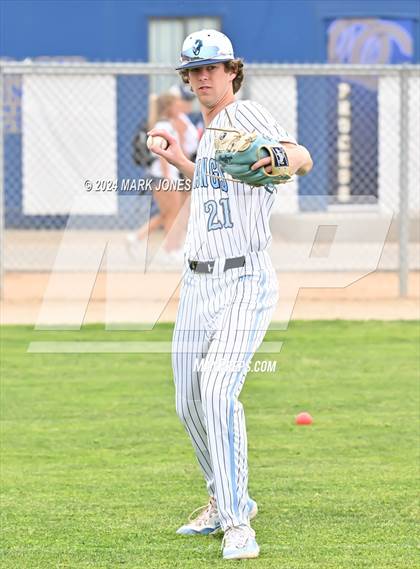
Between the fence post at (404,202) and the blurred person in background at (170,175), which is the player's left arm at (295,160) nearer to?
the fence post at (404,202)

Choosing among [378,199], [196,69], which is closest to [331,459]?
[196,69]

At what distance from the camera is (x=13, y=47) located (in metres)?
19.8

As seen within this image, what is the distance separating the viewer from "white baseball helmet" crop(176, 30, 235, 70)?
5.77 m

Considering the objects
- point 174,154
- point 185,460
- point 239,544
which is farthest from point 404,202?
point 239,544

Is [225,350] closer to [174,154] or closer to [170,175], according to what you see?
[174,154]

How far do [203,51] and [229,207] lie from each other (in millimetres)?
626

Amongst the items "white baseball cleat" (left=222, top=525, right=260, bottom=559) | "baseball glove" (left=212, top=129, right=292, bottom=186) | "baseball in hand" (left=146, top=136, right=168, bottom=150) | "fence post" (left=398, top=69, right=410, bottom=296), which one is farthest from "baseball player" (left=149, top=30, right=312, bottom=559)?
"fence post" (left=398, top=69, right=410, bottom=296)

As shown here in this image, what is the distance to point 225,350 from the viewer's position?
5770 mm

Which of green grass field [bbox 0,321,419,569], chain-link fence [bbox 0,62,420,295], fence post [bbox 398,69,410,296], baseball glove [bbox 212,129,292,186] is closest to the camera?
baseball glove [bbox 212,129,292,186]

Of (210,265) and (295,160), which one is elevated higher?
(295,160)

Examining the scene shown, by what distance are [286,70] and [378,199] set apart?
105 inches

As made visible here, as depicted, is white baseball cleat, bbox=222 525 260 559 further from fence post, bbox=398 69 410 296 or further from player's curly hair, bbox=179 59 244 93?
fence post, bbox=398 69 410 296

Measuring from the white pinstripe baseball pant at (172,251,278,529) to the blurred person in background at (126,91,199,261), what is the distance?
902 cm

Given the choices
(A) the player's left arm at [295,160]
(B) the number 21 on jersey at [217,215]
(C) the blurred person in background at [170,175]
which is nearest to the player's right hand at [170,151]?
(B) the number 21 on jersey at [217,215]
